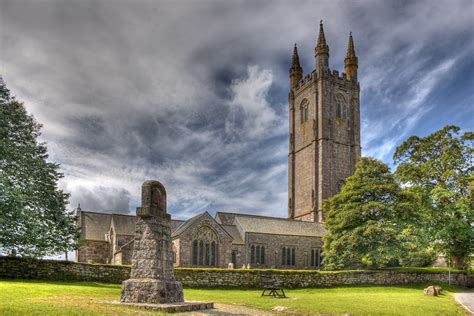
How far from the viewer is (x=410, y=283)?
123 ft

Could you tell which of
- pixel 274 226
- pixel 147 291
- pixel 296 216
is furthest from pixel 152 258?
pixel 296 216

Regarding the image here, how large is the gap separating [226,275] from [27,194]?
1435 cm

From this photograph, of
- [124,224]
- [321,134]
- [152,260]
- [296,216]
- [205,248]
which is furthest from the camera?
[296,216]

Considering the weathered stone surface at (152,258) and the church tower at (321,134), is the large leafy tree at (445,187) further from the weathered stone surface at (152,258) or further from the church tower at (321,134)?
the weathered stone surface at (152,258)

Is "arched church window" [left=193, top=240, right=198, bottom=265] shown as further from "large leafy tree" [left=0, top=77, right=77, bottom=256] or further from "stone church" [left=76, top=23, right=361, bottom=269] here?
"large leafy tree" [left=0, top=77, right=77, bottom=256]

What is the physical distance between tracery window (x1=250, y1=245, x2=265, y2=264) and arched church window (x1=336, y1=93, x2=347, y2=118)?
2987 centimetres

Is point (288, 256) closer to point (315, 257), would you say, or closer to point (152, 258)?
point (315, 257)

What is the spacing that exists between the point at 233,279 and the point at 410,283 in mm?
17248

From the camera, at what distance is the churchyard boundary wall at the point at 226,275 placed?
24.7 metres

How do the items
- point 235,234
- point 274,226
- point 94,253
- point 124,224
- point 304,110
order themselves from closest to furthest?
1. point 94,253
2. point 124,224
3. point 235,234
4. point 274,226
5. point 304,110

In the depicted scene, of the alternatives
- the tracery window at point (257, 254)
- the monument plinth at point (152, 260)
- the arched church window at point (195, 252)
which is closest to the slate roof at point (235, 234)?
the tracery window at point (257, 254)

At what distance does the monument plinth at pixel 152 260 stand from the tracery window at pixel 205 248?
91.5ft

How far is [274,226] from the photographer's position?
5597 centimetres

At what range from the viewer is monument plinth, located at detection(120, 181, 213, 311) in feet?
52.7
